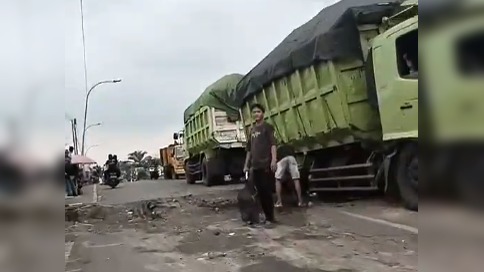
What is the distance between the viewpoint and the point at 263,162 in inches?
228

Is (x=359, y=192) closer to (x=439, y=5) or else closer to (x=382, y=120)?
(x=382, y=120)

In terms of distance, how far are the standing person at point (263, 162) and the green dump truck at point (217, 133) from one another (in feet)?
10.3

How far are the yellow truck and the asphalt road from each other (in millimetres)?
13174

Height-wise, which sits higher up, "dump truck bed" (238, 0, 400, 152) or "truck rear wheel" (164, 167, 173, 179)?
"dump truck bed" (238, 0, 400, 152)

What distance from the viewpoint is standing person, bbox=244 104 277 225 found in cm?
581

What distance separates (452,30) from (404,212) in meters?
4.56

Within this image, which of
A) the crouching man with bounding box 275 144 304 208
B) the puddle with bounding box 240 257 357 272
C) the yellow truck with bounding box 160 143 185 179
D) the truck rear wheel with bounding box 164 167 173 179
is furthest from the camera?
the truck rear wheel with bounding box 164 167 173 179

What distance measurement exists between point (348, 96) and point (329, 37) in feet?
A: 2.31

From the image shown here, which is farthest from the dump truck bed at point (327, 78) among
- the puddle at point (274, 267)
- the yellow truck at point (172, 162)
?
the yellow truck at point (172, 162)

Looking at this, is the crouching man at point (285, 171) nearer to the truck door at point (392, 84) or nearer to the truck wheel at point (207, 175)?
the truck door at point (392, 84)

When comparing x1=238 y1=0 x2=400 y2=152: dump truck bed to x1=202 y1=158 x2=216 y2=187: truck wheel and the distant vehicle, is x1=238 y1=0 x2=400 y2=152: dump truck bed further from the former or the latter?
the distant vehicle

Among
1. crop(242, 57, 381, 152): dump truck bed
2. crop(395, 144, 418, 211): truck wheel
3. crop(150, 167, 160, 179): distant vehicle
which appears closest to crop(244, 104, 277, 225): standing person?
crop(242, 57, 381, 152): dump truck bed

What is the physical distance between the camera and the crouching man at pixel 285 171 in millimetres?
7070

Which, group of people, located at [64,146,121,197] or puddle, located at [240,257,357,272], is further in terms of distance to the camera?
puddle, located at [240,257,357,272]
